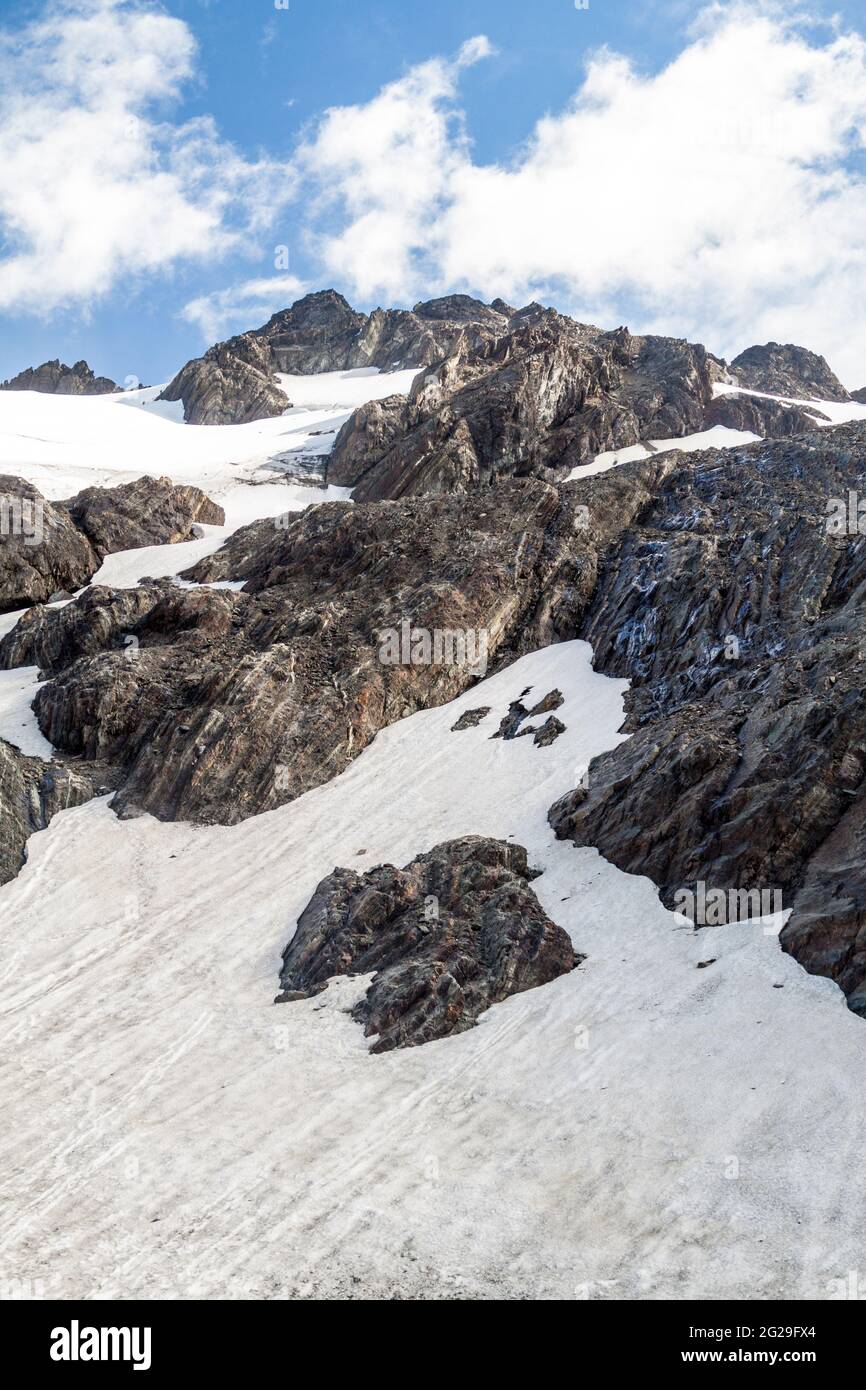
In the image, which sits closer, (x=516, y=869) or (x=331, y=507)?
(x=516, y=869)

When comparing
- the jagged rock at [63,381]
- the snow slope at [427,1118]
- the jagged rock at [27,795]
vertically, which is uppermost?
the jagged rock at [63,381]

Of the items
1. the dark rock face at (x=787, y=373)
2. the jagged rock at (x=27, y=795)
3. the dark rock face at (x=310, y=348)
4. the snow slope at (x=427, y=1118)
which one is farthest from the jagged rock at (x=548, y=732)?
the dark rock face at (x=310, y=348)

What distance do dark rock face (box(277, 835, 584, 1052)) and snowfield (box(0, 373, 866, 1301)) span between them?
0.60m

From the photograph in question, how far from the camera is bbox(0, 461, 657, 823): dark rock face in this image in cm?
3628

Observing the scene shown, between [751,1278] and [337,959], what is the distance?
13562 millimetres

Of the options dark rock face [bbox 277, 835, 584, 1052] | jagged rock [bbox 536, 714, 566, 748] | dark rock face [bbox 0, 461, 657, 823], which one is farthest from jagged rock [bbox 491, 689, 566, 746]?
dark rock face [bbox 277, 835, 584, 1052]

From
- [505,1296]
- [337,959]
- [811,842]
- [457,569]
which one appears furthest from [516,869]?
[457,569]

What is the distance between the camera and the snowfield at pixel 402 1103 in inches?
527

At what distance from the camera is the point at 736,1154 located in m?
15.1

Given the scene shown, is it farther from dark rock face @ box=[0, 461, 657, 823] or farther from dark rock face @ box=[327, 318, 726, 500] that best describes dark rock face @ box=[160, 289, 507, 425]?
dark rock face @ box=[0, 461, 657, 823]

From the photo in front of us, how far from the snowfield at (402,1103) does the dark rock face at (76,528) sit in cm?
2800

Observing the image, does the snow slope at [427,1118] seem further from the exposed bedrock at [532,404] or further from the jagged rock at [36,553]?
the exposed bedrock at [532,404]

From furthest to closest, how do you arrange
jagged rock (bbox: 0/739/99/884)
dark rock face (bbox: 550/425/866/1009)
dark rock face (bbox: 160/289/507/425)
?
1. dark rock face (bbox: 160/289/507/425)
2. jagged rock (bbox: 0/739/99/884)
3. dark rock face (bbox: 550/425/866/1009)
